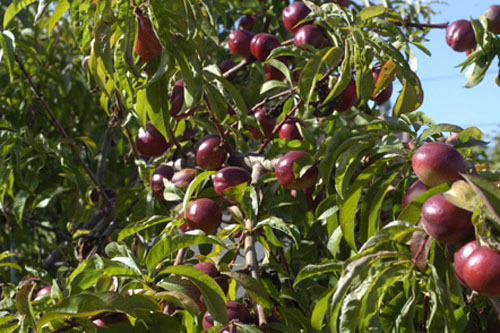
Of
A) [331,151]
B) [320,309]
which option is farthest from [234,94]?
[320,309]

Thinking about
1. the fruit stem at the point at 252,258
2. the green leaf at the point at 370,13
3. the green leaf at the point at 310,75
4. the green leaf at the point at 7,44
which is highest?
the green leaf at the point at 370,13

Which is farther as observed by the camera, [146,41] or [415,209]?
[146,41]

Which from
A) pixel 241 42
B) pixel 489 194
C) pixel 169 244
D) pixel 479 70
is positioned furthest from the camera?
pixel 241 42

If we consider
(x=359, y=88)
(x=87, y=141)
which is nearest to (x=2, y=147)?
(x=87, y=141)

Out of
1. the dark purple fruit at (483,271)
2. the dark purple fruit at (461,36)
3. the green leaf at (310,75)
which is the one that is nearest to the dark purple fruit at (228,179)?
the green leaf at (310,75)

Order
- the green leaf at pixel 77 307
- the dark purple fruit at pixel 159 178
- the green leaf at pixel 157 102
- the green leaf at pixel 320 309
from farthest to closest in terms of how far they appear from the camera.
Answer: the dark purple fruit at pixel 159 178
the green leaf at pixel 157 102
the green leaf at pixel 320 309
the green leaf at pixel 77 307

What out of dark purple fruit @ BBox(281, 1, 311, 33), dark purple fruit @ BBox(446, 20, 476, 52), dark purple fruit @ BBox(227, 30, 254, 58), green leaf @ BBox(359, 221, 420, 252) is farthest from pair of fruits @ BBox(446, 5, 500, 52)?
green leaf @ BBox(359, 221, 420, 252)

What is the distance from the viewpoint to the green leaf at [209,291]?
78 centimetres

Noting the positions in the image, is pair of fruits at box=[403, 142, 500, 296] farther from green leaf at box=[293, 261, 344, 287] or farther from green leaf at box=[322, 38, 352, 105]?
green leaf at box=[322, 38, 352, 105]

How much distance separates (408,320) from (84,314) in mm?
411

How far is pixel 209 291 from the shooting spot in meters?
0.79

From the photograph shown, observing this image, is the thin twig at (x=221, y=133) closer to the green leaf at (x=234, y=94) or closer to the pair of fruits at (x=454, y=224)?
the green leaf at (x=234, y=94)

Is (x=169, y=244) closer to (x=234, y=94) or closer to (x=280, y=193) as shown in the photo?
(x=234, y=94)

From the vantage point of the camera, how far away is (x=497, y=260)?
0.61m
